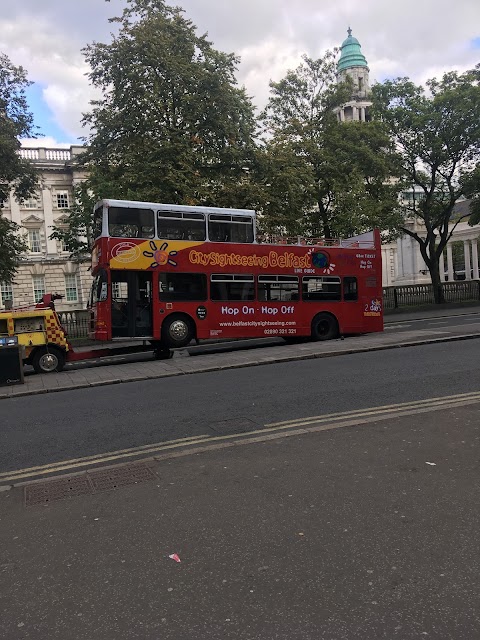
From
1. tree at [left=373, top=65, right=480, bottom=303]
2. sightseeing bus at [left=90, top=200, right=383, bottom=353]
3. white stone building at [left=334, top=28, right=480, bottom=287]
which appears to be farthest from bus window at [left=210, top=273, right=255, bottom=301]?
white stone building at [left=334, top=28, right=480, bottom=287]

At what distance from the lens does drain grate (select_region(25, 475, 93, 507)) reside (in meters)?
4.61

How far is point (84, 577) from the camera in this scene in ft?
10.6

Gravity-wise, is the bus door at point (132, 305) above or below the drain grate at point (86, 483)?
above

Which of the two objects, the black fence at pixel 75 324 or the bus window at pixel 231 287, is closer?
the bus window at pixel 231 287

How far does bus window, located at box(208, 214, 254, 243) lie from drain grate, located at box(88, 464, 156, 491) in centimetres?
1127

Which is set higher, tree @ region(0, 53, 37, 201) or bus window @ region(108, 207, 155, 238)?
tree @ region(0, 53, 37, 201)

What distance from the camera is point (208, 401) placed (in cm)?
825

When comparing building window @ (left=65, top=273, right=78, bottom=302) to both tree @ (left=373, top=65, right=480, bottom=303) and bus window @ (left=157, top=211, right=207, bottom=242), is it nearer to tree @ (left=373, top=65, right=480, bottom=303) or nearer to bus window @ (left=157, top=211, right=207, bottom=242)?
tree @ (left=373, top=65, right=480, bottom=303)

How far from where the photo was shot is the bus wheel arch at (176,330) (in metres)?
15.2

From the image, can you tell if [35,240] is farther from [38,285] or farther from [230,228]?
[230,228]

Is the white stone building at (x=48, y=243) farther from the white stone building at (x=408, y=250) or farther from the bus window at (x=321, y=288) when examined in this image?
the bus window at (x=321, y=288)

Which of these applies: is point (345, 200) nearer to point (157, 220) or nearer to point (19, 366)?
point (157, 220)

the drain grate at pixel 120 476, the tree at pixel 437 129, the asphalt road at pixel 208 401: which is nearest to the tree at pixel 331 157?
the tree at pixel 437 129

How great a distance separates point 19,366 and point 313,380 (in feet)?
21.8
